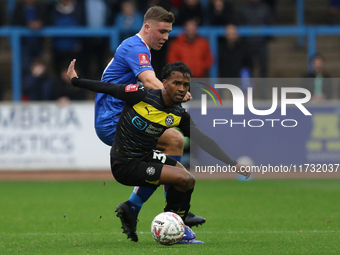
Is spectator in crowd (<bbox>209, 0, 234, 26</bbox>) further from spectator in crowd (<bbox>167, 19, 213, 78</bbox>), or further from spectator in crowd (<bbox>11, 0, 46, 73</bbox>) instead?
spectator in crowd (<bbox>11, 0, 46, 73</bbox>)

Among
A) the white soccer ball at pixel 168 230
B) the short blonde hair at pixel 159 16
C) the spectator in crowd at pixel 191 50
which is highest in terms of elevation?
the short blonde hair at pixel 159 16

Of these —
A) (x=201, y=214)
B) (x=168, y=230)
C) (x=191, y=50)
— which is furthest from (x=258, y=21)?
(x=168, y=230)

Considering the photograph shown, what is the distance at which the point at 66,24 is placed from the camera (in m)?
13.6

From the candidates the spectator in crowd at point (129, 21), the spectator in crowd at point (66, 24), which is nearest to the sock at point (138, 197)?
the spectator in crowd at point (129, 21)

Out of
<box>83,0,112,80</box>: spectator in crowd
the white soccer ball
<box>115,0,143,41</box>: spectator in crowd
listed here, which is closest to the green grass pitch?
the white soccer ball

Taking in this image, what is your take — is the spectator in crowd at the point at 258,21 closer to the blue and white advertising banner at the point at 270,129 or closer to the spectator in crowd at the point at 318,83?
the blue and white advertising banner at the point at 270,129

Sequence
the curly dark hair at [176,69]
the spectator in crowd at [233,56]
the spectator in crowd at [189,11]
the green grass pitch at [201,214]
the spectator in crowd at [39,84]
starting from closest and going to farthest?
the curly dark hair at [176,69]
the green grass pitch at [201,214]
the spectator in crowd at [233,56]
the spectator in crowd at [39,84]
the spectator in crowd at [189,11]

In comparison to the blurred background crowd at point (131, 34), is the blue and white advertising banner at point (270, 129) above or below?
below

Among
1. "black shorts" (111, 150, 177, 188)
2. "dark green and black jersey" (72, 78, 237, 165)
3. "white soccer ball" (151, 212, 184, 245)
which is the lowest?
"white soccer ball" (151, 212, 184, 245)

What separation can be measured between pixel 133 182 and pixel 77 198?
4.23 meters

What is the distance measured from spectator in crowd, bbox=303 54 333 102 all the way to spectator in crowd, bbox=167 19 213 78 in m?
2.05

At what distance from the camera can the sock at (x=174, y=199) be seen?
5875 millimetres

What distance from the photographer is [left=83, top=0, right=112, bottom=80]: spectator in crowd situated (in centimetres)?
1310

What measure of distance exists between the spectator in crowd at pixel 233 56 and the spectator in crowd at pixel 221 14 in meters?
0.58
